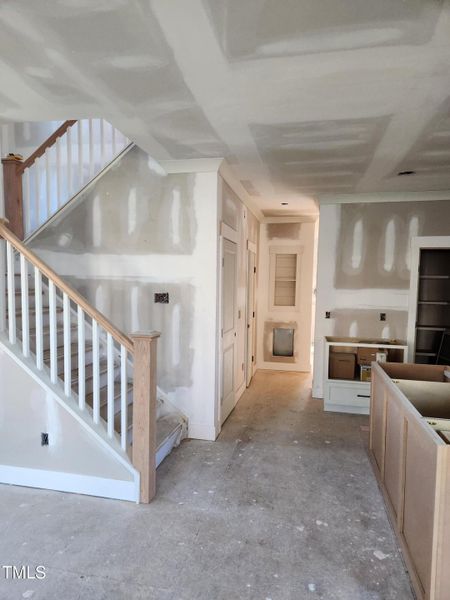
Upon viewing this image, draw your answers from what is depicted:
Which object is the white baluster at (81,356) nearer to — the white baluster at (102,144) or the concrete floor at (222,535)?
the concrete floor at (222,535)

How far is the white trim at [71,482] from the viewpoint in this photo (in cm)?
260

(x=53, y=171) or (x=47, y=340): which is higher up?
(x=53, y=171)

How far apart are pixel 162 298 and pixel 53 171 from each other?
6.72ft

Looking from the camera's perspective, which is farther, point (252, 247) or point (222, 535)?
point (252, 247)

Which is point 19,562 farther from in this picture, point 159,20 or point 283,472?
point 159,20

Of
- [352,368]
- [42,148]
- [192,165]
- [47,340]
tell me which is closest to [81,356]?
[47,340]

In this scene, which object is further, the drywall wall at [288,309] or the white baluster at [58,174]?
the drywall wall at [288,309]

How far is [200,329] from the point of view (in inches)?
143

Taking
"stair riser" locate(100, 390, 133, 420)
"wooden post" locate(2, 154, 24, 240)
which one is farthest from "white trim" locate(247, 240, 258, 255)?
"wooden post" locate(2, 154, 24, 240)

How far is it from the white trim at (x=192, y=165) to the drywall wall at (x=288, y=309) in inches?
122

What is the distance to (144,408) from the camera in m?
2.53

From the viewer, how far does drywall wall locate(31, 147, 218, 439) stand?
3580mm

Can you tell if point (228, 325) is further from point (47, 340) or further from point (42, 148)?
point (42, 148)

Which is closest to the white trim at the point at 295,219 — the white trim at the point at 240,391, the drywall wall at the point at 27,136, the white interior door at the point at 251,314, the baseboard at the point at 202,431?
the white interior door at the point at 251,314
